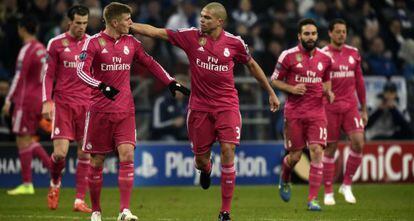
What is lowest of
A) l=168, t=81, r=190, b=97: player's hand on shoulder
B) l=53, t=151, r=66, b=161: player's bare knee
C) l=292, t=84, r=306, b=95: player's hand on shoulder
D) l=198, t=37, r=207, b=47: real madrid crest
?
l=53, t=151, r=66, b=161: player's bare knee

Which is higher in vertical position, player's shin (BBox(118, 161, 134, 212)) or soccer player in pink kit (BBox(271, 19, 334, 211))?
soccer player in pink kit (BBox(271, 19, 334, 211))

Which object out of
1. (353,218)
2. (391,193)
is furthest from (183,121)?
(353,218)

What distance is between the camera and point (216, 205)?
640 inches

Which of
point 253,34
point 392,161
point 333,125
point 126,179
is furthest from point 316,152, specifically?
point 253,34

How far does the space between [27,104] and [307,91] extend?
533 cm

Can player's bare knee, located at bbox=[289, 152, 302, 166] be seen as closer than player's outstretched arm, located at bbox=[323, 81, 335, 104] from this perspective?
No

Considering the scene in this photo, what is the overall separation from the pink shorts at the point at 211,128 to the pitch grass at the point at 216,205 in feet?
3.28

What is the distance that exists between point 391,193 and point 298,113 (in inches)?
150

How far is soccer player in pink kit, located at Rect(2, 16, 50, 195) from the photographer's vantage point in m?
17.9

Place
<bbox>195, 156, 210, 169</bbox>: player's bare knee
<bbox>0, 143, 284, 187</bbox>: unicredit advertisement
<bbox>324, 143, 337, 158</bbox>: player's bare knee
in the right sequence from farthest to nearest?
1. <bbox>0, 143, 284, 187</bbox>: unicredit advertisement
2. <bbox>324, 143, 337, 158</bbox>: player's bare knee
3. <bbox>195, 156, 210, 169</bbox>: player's bare knee

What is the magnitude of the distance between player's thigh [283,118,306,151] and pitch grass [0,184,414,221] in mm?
926

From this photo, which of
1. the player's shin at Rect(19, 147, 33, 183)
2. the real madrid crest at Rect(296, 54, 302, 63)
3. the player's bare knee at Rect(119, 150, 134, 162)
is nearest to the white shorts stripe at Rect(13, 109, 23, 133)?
the player's shin at Rect(19, 147, 33, 183)

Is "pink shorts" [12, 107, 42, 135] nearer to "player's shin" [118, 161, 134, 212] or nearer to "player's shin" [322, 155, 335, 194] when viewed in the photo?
"player's shin" [322, 155, 335, 194]

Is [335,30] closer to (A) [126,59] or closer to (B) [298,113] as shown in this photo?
(B) [298,113]
